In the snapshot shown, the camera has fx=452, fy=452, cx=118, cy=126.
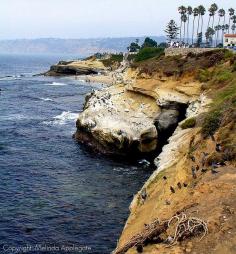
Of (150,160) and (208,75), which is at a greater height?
(208,75)

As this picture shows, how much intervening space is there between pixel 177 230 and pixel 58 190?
25.0m

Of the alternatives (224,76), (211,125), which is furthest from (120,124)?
(211,125)

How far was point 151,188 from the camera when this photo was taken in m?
33.0

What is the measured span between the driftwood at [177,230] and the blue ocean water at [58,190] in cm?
1089

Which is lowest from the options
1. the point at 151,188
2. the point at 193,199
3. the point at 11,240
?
the point at 11,240

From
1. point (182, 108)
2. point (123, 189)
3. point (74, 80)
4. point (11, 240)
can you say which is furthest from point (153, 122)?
point (74, 80)

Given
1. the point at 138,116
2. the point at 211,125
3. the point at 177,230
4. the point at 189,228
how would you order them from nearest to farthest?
the point at 189,228 < the point at 177,230 < the point at 211,125 < the point at 138,116

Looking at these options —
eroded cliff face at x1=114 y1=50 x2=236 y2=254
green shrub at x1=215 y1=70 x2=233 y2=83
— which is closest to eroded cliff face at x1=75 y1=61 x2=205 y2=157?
green shrub at x1=215 y1=70 x2=233 y2=83

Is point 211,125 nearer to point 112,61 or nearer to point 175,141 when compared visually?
point 175,141

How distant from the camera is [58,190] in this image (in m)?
43.5

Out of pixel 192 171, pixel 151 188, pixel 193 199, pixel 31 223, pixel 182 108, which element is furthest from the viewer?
pixel 182 108

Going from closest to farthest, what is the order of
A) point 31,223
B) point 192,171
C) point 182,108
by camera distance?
1. point 192,171
2. point 31,223
3. point 182,108

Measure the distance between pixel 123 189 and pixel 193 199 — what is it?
2032cm

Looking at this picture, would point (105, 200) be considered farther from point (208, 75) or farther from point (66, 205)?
point (208, 75)
